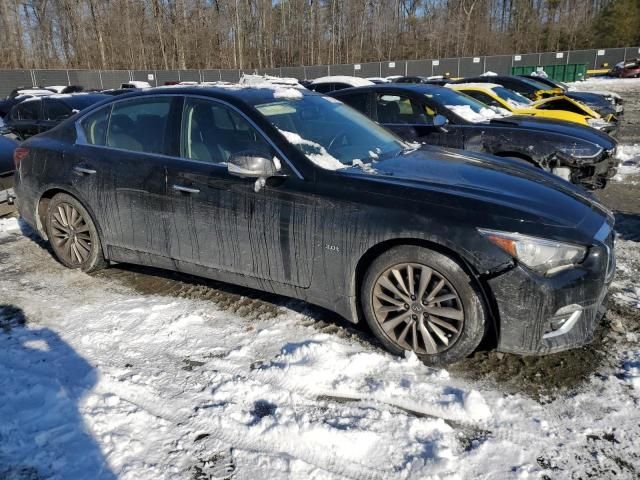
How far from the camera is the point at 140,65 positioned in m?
54.5

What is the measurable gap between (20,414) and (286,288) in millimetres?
1745

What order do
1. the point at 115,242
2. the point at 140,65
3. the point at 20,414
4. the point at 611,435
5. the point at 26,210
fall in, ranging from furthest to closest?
the point at 140,65 → the point at 26,210 → the point at 115,242 → the point at 20,414 → the point at 611,435

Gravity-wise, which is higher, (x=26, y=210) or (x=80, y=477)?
(x=26, y=210)

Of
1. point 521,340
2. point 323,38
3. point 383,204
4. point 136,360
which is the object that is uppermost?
point 323,38

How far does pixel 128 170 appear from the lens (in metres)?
4.29

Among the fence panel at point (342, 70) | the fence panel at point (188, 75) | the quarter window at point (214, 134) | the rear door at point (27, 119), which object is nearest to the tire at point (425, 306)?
the quarter window at point (214, 134)

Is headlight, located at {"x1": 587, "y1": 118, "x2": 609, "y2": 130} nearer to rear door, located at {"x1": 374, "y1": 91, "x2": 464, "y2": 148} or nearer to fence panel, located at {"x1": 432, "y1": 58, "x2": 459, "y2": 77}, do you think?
rear door, located at {"x1": 374, "y1": 91, "x2": 464, "y2": 148}

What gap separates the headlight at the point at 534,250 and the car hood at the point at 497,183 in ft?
0.45

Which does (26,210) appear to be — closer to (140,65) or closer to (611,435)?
(611,435)

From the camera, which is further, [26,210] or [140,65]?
[140,65]

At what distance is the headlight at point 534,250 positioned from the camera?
2.91m

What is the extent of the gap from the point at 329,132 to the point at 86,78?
41134 millimetres

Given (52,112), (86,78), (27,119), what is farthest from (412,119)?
(86,78)

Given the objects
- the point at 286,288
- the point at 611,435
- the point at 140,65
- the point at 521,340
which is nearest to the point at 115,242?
the point at 286,288
